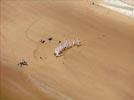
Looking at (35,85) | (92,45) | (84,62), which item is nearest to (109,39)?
(92,45)

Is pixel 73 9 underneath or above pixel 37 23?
above

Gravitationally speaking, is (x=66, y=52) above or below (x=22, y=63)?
above

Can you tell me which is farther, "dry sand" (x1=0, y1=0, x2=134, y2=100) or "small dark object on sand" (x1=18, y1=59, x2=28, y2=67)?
"small dark object on sand" (x1=18, y1=59, x2=28, y2=67)

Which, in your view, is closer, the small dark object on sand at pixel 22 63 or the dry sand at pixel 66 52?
the dry sand at pixel 66 52

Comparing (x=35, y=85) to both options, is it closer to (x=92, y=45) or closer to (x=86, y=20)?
(x=92, y=45)

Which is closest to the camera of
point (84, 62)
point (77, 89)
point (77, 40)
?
point (77, 89)

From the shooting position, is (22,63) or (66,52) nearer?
(22,63)

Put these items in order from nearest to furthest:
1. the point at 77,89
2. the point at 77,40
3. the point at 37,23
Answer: the point at 77,89, the point at 77,40, the point at 37,23

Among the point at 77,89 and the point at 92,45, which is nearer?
the point at 77,89
